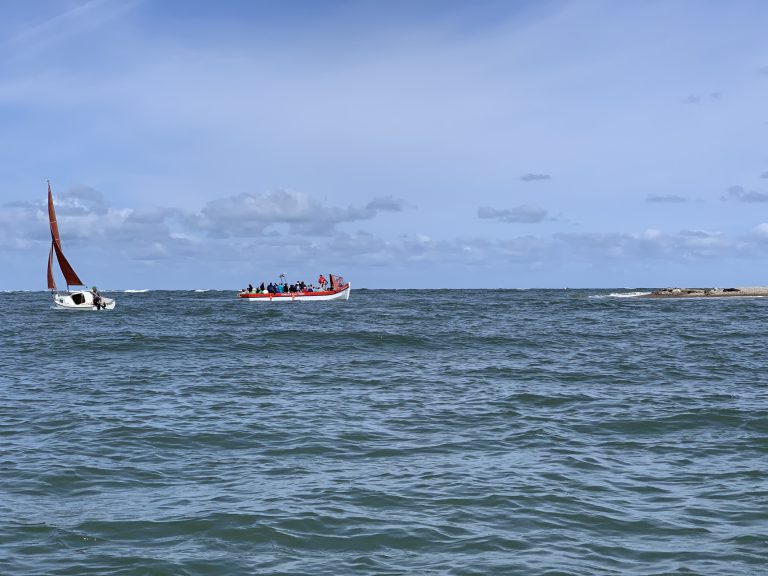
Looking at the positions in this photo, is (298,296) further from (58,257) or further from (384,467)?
(384,467)

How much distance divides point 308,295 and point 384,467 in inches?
2994

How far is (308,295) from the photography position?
88.8 meters

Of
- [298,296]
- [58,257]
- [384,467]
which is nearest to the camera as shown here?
[384,467]

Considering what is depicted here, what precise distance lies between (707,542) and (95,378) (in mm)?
21716

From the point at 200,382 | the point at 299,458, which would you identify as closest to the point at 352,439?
the point at 299,458

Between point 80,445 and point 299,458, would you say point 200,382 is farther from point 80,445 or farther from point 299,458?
point 299,458

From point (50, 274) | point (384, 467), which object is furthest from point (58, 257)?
point (384, 467)

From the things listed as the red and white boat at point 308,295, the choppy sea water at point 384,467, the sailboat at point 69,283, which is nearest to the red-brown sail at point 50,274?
the sailboat at point 69,283

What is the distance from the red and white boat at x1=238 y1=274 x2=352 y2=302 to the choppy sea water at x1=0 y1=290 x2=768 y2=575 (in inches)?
2308

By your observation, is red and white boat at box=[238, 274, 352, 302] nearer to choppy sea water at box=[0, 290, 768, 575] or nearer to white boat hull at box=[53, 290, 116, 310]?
white boat hull at box=[53, 290, 116, 310]

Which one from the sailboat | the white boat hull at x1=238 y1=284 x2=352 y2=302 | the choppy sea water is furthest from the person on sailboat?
the choppy sea water

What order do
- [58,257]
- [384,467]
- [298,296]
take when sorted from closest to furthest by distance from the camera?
[384,467] → [58,257] → [298,296]

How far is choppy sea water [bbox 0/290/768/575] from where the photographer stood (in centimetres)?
915

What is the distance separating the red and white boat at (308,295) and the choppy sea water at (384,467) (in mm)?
58617
